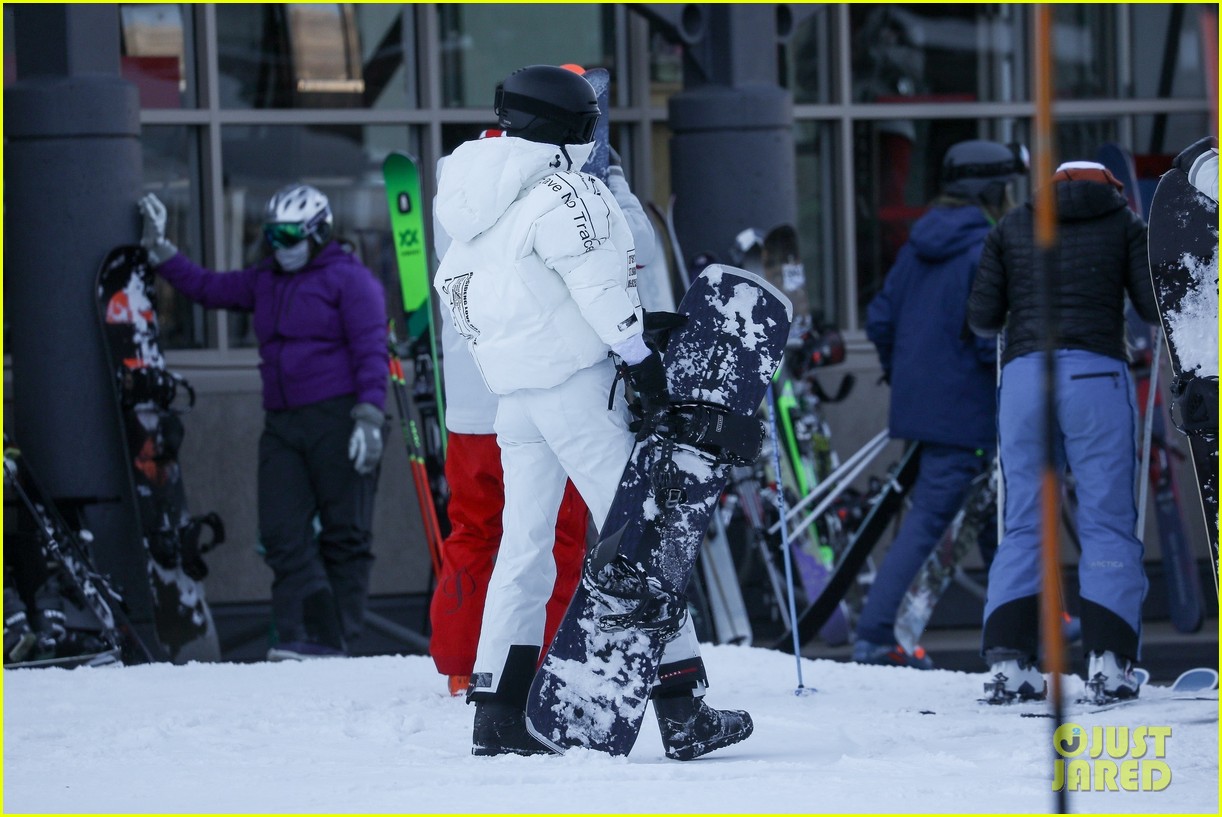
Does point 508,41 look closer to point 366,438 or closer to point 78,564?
point 366,438

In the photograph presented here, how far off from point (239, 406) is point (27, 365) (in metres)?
1.15

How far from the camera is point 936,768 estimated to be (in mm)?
3691

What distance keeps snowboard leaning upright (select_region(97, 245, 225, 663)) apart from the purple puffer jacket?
437mm

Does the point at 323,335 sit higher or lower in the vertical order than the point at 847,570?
higher

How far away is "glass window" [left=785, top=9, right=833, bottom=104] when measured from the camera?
8266 millimetres

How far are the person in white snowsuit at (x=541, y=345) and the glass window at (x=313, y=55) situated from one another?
156 inches

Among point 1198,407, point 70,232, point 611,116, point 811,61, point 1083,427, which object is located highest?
point 811,61

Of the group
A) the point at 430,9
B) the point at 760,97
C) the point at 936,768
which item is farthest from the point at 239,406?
the point at 936,768

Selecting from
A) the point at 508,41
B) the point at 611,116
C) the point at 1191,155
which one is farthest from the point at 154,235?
the point at 1191,155

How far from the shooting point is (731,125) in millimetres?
7109

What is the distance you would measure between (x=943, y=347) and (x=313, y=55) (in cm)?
334

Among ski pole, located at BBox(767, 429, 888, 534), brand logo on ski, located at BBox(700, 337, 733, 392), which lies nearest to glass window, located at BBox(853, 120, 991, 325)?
ski pole, located at BBox(767, 429, 888, 534)

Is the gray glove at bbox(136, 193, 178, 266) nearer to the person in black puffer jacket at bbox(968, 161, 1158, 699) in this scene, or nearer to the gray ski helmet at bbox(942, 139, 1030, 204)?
the gray ski helmet at bbox(942, 139, 1030, 204)

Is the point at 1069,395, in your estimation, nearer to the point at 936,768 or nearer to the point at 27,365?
the point at 936,768
